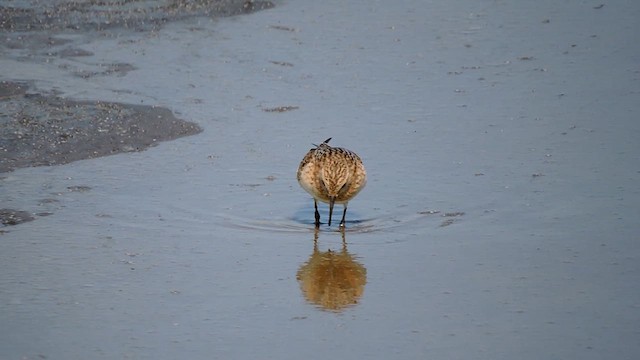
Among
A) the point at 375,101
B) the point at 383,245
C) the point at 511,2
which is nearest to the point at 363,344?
the point at 383,245

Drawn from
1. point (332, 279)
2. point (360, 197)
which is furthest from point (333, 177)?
point (332, 279)

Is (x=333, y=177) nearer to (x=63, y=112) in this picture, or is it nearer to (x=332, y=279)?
(x=332, y=279)

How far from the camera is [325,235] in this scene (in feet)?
30.3

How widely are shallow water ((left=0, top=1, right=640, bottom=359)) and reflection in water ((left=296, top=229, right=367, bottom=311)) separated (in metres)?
0.04

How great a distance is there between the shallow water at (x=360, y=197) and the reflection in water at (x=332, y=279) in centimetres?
4

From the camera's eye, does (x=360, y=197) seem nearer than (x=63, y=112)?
Yes

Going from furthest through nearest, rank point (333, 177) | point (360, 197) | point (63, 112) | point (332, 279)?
point (63, 112) → point (360, 197) → point (333, 177) → point (332, 279)

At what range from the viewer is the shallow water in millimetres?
7148

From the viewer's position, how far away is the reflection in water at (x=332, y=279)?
25.3ft

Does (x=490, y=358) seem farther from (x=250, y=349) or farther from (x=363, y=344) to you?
(x=250, y=349)

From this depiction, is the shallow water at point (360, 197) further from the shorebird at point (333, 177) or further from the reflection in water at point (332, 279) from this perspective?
the shorebird at point (333, 177)

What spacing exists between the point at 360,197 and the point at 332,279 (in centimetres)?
199

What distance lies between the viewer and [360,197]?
10.1 metres

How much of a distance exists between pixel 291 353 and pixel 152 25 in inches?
342
